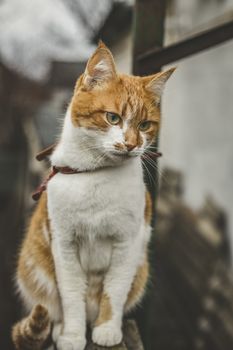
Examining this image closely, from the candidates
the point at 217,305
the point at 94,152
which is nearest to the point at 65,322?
the point at 94,152

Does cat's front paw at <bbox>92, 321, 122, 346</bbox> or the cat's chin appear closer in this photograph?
the cat's chin

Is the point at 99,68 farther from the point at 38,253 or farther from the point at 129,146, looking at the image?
the point at 38,253

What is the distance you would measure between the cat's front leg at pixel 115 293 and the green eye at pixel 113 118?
42cm

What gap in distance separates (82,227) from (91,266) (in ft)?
0.61

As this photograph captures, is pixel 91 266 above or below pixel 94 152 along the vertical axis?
below

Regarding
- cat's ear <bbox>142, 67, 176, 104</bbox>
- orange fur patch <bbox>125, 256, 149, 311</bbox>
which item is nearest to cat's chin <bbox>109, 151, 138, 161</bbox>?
cat's ear <bbox>142, 67, 176, 104</bbox>

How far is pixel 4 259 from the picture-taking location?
8.68 m

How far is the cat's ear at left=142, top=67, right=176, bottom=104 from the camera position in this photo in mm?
1644

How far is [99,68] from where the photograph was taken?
1616 mm

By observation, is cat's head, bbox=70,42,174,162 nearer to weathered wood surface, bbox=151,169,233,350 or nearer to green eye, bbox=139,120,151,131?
green eye, bbox=139,120,151,131

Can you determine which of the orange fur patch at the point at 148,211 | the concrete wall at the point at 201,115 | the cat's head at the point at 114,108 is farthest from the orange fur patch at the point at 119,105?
the concrete wall at the point at 201,115

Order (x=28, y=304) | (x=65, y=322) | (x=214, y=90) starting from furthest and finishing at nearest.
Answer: (x=214, y=90)
(x=28, y=304)
(x=65, y=322)

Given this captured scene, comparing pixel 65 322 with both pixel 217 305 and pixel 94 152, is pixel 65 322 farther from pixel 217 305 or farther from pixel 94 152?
pixel 217 305

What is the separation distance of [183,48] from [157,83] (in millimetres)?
398
